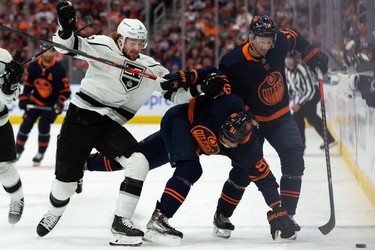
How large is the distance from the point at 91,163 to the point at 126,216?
0.85 m

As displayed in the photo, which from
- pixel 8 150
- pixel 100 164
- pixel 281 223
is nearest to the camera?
pixel 281 223

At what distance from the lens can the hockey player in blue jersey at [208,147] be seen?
4.46 meters

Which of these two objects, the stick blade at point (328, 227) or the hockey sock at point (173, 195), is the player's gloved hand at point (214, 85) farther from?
the stick blade at point (328, 227)

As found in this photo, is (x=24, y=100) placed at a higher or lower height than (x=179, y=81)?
lower

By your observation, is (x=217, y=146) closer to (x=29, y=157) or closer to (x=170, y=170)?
(x=170, y=170)

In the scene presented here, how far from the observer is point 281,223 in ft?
14.7

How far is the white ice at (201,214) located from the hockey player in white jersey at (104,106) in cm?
26

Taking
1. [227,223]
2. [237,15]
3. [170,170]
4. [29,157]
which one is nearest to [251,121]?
[227,223]

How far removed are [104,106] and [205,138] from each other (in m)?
0.56

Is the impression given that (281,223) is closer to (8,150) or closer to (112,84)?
(112,84)

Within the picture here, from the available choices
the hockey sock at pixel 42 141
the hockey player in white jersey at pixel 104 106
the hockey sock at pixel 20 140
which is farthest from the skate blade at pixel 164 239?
the hockey sock at pixel 20 140

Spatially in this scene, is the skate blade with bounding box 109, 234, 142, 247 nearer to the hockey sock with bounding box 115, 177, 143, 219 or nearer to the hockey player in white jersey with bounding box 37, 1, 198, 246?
the hockey sock with bounding box 115, 177, 143, 219

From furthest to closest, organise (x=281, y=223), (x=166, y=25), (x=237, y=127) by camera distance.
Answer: (x=166, y=25)
(x=281, y=223)
(x=237, y=127)

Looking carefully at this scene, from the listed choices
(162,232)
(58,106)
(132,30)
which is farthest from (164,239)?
(58,106)
